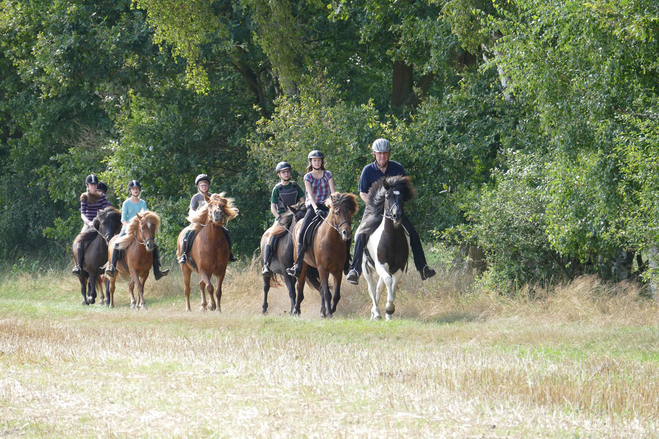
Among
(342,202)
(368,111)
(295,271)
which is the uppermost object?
(368,111)

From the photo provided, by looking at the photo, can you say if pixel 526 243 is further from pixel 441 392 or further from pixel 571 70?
pixel 441 392

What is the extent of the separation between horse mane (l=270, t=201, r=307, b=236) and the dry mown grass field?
2865mm

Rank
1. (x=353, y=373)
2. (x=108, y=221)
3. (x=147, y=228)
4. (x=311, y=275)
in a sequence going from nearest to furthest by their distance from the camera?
1. (x=353, y=373)
2. (x=311, y=275)
3. (x=147, y=228)
4. (x=108, y=221)

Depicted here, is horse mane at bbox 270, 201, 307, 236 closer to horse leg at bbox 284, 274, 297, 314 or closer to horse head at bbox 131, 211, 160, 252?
horse leg at bbox 284, 274, 297, 314

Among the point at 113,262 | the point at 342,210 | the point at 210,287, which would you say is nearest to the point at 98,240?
the point at 113,262

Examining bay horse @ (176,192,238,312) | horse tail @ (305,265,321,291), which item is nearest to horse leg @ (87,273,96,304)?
bay horse @ (176,192,238,312)

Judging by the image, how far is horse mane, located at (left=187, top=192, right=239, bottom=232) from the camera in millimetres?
15312

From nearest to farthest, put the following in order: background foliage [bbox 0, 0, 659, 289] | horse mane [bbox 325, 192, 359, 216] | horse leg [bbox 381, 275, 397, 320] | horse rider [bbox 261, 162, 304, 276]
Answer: background foliage [bbox 0, 0, 659, 289]
horse leg [bbox 381, 275, 397, 320]
horse mane [bbox 325, 192, 359, 216]
horse rider [bbox 261, 162, 304, 276]

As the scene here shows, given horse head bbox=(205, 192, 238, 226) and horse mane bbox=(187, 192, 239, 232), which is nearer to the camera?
horse head bbox=(205, 192, 238, 226)

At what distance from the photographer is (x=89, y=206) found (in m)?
19.0

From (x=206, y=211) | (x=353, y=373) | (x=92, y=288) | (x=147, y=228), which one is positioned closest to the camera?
(x=353, y=373)

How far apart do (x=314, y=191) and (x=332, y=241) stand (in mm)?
1141

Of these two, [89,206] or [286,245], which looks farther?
[89,206]

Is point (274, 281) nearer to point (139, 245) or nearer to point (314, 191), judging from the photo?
point (314, 191)
